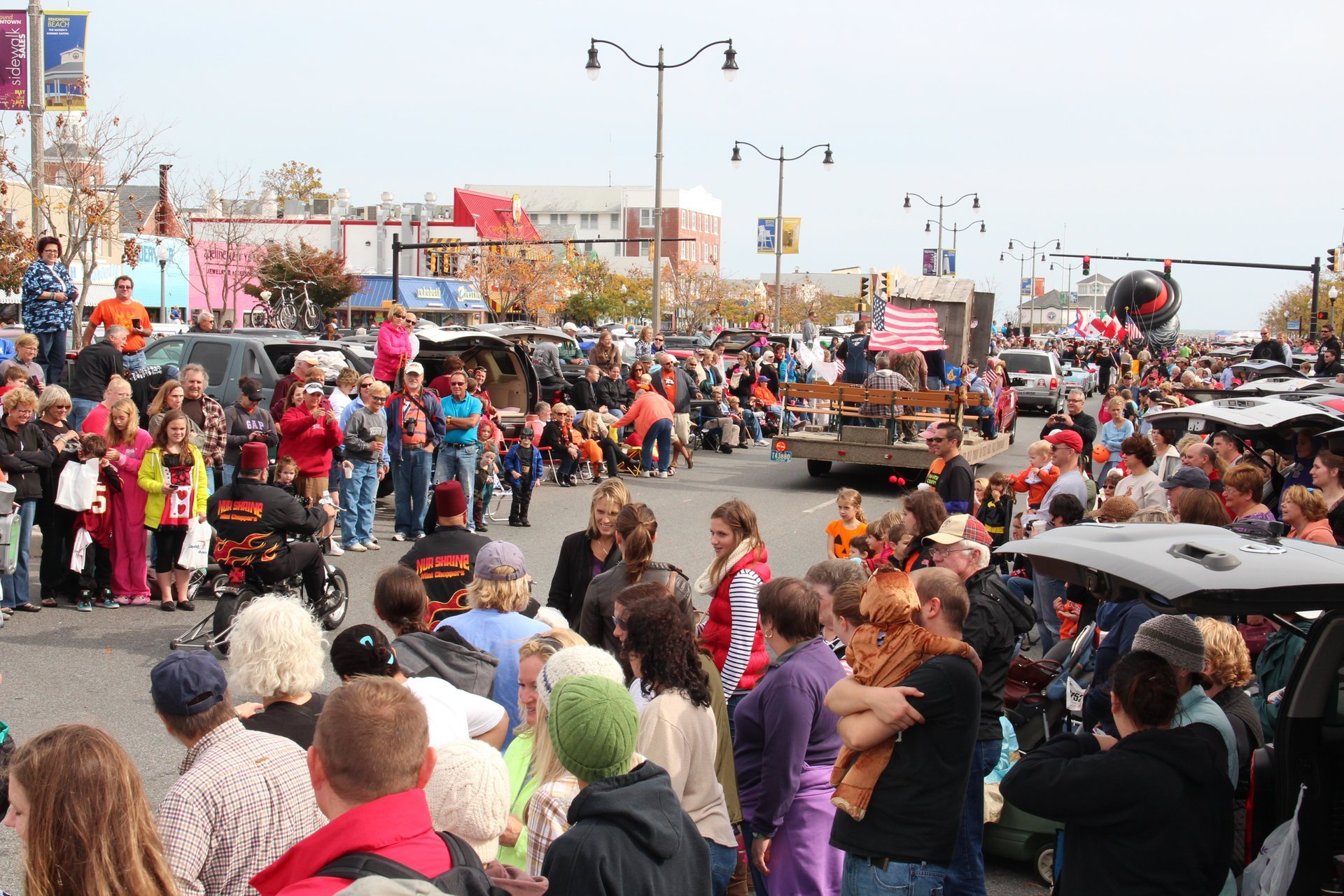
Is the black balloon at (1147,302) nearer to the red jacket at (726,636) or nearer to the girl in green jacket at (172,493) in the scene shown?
the girl in green jacket at (172,493)

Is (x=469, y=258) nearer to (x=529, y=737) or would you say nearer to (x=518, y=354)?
(x=518, y=354)

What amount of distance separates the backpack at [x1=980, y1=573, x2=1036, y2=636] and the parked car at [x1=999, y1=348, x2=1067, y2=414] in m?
28.3

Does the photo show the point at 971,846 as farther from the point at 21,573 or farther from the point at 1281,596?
the point at 21,573

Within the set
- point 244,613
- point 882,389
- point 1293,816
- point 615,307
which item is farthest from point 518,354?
point 615,307

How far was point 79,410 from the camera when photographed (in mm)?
12773

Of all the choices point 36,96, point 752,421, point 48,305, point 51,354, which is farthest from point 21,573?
point 752,421

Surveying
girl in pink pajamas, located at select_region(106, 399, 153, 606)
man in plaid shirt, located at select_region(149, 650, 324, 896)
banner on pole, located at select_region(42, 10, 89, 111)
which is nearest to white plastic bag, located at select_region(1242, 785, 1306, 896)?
man in plaid shirt, located at select_region(149, 650, 324, 896)

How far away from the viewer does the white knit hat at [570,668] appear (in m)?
3.50

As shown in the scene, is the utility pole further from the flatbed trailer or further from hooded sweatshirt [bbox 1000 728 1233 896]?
hooded sweatshirt [bbox 1000 728 1233 896]

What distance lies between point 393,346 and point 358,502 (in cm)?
250

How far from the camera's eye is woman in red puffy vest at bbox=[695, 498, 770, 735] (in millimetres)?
5484

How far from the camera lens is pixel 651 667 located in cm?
398

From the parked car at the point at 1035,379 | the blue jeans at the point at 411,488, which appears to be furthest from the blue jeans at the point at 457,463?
the parked car at the point at 1035,379

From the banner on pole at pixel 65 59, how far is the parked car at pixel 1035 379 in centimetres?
2302
